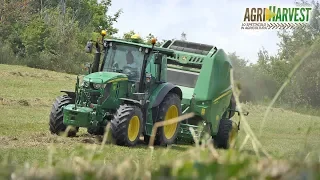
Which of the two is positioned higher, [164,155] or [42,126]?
[164,155]

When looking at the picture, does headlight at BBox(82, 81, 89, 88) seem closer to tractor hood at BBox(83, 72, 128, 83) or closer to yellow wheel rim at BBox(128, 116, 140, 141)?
tractor hood at BBox(83, 72, 128, 83)

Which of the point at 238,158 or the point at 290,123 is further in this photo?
the point at 290,123

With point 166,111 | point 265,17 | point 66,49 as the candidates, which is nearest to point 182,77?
point 166,111

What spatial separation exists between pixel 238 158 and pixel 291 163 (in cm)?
14

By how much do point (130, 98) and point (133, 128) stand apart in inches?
29.8

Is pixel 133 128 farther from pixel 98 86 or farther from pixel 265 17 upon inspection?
pixel 265 17

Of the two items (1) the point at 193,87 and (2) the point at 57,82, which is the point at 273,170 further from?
(2) the point at 57,82

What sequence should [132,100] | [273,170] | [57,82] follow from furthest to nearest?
[57,82] → [132,100] → [273,170]

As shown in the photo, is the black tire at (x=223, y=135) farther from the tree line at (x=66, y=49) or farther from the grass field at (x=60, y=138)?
the tree line at (x=66, y=49)

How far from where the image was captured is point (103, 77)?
14.2 meters

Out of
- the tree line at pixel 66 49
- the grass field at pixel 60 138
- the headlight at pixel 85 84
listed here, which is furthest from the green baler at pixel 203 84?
the tree line at pixel 66 49

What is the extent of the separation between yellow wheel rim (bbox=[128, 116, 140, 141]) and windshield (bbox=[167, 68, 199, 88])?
9.68ft

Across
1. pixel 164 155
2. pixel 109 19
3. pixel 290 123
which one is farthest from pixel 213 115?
pixel 109 19

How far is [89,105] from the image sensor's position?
1431 centimetres
